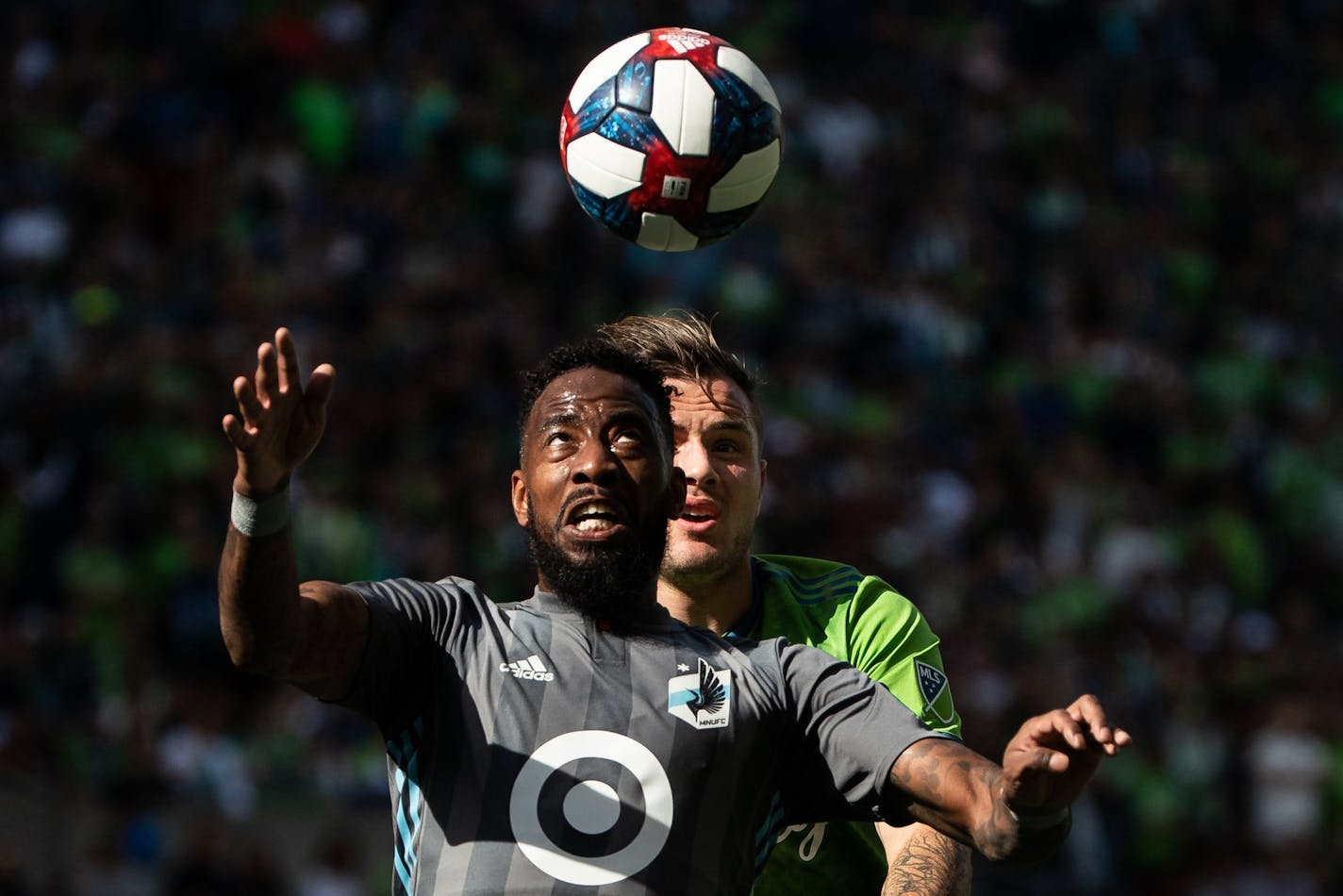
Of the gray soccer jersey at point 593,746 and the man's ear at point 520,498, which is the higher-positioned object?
the man's ear at point 520,498

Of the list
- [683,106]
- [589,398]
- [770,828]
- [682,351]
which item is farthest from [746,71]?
[770,828]

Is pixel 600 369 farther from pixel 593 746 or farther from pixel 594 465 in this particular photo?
pixel 593 746

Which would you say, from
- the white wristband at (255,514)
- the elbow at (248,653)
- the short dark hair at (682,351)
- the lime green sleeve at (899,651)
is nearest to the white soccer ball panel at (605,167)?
the short dark hair at (682,351)

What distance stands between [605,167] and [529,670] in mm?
2098

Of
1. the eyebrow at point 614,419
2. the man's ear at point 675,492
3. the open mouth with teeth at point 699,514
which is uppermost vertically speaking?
the open mouth with teeth at point 699,514

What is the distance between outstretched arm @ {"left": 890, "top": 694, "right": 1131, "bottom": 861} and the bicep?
1.11 metres

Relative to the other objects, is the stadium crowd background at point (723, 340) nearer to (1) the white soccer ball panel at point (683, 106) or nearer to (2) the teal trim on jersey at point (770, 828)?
(1) the white soccer ball panel at point (683, 106)

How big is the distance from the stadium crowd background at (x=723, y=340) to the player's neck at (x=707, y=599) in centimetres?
543

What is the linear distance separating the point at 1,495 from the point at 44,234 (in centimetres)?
231

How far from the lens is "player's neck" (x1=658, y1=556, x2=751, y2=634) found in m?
5.63

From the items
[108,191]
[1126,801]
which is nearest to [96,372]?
[108,191]

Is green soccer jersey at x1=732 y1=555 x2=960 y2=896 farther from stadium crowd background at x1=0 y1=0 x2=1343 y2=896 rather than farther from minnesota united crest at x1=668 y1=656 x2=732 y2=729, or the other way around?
stadium crowd background at x1=0 y1=0 x2=1343 y2=896

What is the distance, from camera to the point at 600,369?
4566mm

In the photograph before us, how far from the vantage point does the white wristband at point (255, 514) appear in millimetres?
3705
